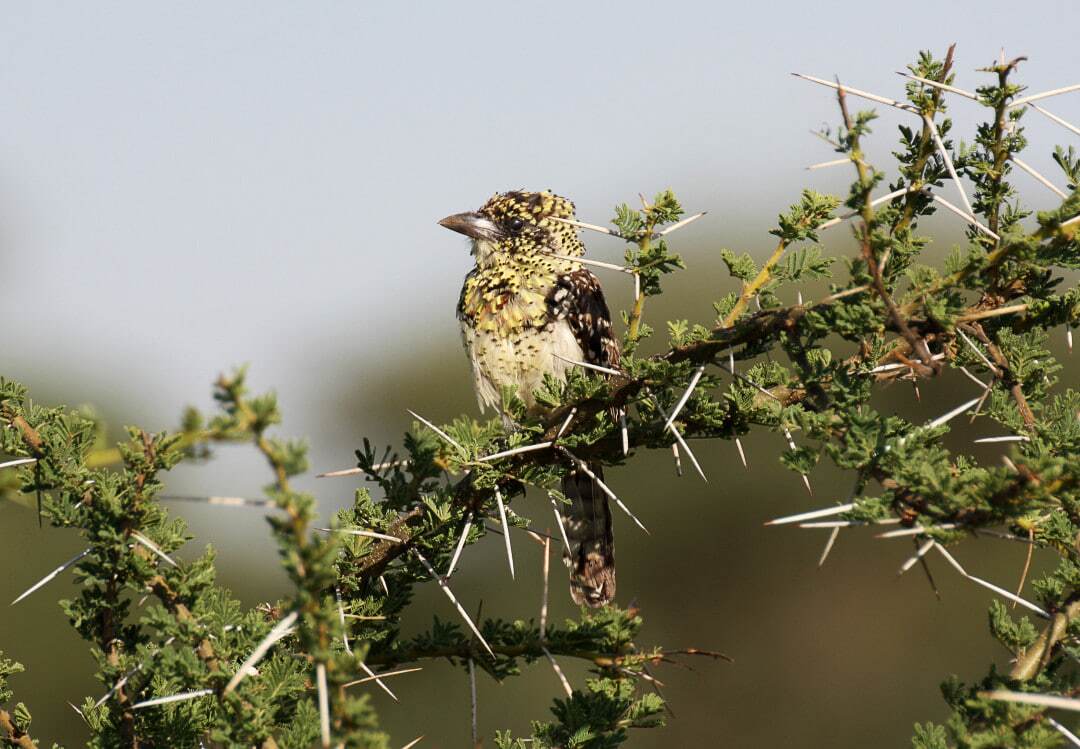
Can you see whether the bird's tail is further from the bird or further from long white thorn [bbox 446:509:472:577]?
long white thorn [bbox 446:509:472:577]

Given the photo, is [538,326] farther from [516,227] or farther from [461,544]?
[461,544]

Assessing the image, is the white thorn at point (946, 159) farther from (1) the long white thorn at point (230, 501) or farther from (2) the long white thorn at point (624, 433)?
(1) the long white thorn at point (230, 501)

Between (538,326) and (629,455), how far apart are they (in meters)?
2.10

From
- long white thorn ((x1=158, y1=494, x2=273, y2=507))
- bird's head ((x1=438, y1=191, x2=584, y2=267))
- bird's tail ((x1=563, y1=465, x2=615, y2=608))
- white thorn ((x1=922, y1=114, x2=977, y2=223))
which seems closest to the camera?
long white thorn ((x1=158, y1=494, x2=273, y2=507))

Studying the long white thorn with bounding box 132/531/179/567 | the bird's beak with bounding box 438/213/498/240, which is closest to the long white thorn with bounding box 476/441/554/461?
the long white thorn with bounding box 132/531/179/567

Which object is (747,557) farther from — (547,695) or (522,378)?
(522,378)

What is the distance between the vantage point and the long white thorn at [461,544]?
3.12 metres

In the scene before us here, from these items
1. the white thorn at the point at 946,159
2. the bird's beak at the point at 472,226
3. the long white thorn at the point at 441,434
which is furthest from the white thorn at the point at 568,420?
the bird's beak at the point at 472,226

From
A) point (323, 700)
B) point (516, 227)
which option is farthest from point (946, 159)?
point (516, 227)

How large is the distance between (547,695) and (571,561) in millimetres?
10549

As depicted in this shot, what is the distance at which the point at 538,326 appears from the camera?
539 centimetres

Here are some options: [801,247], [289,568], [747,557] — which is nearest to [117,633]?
[289,568]

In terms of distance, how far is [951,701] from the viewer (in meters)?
2.52

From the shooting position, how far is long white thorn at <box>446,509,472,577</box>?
10.2ft
